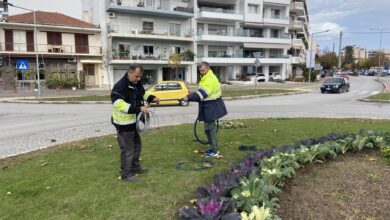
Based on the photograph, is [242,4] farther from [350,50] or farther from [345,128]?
[350,50]

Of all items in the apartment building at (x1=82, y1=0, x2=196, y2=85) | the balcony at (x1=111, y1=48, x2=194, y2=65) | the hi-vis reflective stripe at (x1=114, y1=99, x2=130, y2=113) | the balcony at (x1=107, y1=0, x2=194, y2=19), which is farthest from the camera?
the apartment building at (x1=82, y1=0, x2=196, y2=85)

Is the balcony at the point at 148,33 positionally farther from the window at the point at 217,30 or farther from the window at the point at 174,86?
the window at the point at 174,86

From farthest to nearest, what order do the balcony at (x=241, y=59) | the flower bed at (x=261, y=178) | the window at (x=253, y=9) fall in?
the window at (x=253, y=9), the balcony at (x=241, y=59), the flower bed at (x=261, y=178)

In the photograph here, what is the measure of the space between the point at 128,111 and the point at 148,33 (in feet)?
123

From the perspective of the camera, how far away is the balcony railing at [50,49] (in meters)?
34.8

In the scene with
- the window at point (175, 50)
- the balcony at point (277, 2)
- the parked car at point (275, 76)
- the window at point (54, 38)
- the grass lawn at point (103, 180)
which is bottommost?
the grass lawn at point (103, 180)

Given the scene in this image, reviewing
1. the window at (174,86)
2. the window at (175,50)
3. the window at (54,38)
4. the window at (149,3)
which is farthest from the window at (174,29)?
the window at (174,86)

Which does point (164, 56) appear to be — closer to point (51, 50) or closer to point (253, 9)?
point (51, 50)

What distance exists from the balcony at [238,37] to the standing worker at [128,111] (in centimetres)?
4069

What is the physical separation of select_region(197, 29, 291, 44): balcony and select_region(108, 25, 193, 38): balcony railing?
2065 millimetres

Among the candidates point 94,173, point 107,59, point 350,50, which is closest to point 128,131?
point 94,173

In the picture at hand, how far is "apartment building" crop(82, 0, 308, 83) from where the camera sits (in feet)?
130

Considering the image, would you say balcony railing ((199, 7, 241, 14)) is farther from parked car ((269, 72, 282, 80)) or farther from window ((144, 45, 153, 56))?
parked car ((269, 72, 282, 80))

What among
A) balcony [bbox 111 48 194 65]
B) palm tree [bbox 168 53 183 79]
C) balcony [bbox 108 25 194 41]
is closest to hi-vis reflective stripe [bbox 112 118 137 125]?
balcony [bbox 111 48 194 65]
